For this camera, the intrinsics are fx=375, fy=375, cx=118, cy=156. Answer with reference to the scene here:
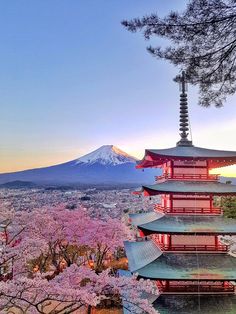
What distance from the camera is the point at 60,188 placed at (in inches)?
4117

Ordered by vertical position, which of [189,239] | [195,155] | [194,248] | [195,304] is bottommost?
[195,304]

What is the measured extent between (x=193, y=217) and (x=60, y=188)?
9568cm

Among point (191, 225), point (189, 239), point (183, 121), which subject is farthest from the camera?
point (183, 121)

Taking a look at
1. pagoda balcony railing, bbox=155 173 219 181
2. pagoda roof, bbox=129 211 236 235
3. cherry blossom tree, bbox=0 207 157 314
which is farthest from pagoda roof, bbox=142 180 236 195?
cherry blossom tree, bbox=0 207 157 314

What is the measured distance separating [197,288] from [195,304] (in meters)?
0.51

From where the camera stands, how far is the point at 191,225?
10562mm

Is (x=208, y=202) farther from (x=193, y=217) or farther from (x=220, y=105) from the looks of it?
(x=220, y=105)

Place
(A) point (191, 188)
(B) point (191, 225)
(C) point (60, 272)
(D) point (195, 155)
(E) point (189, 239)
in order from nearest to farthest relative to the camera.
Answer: (B) point (191, 225) → (E) point (189, 239) → (A) point (191, 188) → (D) point (195, 155) → (C) point (60, 272)

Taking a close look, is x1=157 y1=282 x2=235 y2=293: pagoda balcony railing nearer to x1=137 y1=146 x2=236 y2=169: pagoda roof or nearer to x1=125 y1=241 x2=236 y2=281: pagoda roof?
x1=125 y1=241 x2=236 y2=281: pagoda roof

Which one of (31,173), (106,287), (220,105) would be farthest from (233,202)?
(31,173)

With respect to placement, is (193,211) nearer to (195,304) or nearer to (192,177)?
(192,177)

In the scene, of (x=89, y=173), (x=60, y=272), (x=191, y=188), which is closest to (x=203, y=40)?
(x=191, y=188)

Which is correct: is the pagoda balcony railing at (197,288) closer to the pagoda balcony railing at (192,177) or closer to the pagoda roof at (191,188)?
the pagoda roof at (191,188)

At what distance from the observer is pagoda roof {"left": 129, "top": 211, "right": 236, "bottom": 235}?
1028 cm
